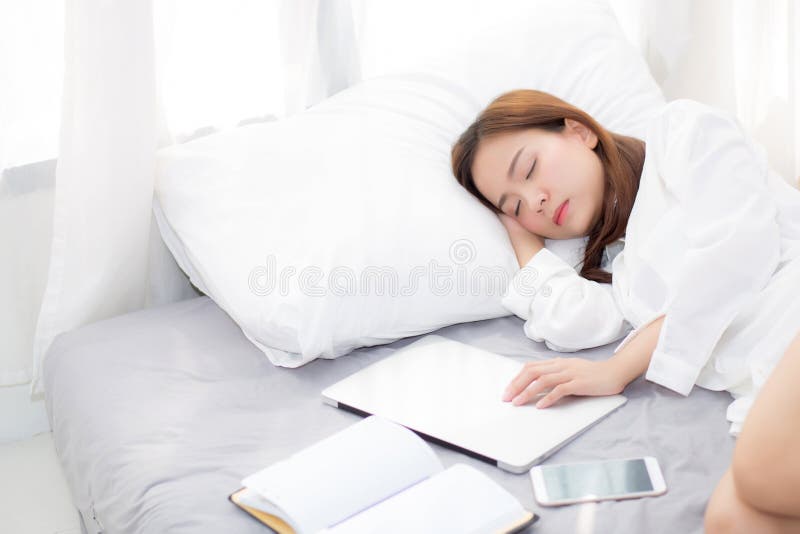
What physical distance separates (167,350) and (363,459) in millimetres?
505

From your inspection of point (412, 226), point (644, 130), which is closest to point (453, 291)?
point (412, 226)

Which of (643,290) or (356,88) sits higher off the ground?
(356,88)

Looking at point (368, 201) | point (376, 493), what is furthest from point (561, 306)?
point (376, 493)

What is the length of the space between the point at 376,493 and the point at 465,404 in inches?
10.2

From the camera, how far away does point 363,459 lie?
1063 millimetres

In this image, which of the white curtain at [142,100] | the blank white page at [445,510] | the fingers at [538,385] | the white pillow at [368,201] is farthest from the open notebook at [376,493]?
the white curtain at [142,100]

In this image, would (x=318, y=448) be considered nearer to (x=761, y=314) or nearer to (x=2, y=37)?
(x=761, y=314)

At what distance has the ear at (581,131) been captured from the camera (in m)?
1.60

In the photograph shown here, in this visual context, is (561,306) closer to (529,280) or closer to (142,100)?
(529,280)

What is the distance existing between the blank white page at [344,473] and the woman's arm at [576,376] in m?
0.20

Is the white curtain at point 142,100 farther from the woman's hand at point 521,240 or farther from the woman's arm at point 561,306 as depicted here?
the woman's arm at point 561,306

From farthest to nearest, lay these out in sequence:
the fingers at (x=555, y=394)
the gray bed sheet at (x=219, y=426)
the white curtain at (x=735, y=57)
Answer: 1. the white curtain at (x=735, y=57)
2. the fingers at (x=555, y=394)
3. the gray bed sheet at (x=219, y=426)

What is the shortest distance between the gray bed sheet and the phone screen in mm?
22

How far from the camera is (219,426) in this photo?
124 centimetres
